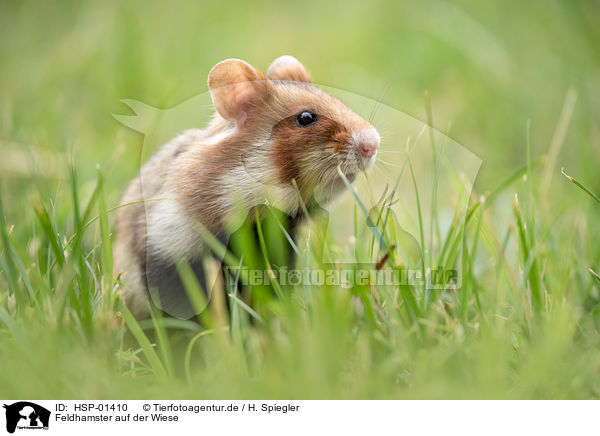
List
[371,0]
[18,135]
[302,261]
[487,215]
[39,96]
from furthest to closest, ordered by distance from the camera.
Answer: [371,0] → [39,96] → [18,135] → [487,215] → [302,261]

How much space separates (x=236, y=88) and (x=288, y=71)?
256 mm

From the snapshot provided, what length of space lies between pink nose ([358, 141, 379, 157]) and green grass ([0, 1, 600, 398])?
0.19m

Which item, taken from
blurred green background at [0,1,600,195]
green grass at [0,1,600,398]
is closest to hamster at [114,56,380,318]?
green grass at [0,1,600,398]

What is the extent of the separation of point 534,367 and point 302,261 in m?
0.75

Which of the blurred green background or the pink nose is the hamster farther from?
the blurred green background

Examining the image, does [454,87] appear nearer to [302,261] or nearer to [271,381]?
[302,261]

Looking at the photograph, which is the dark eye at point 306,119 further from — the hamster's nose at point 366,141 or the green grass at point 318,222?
the green grass at point 318,222

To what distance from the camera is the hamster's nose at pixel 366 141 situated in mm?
2074
